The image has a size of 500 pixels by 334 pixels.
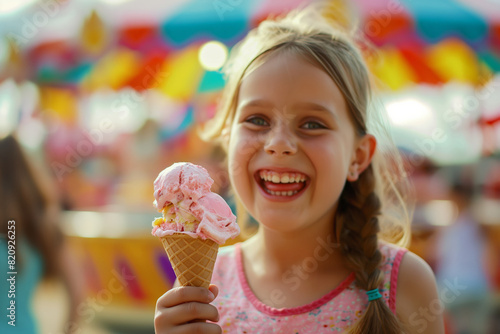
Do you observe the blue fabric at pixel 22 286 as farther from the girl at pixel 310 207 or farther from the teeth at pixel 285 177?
the teeth at pixel 285 177

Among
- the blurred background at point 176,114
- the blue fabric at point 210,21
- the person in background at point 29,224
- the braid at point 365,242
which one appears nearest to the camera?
the braid at point 365,242

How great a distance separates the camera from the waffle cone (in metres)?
1.54

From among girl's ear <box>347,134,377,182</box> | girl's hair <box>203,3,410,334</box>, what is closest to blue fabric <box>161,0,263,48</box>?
girl's hair <box>203,3,410,334</box>

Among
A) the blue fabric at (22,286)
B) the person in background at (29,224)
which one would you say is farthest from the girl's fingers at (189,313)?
the person in background at (29,224)

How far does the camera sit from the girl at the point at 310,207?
172 centimetres

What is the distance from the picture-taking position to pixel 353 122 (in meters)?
1.90

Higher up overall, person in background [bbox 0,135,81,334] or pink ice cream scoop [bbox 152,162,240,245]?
person in background [bbox 0,135,81,334]

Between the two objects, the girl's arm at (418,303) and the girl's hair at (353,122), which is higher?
the girl's hair at (353,122)

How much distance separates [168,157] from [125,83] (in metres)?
1.03

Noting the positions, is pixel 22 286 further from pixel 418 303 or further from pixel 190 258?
pixel 418 303

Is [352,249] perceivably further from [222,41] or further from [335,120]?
[222,41]

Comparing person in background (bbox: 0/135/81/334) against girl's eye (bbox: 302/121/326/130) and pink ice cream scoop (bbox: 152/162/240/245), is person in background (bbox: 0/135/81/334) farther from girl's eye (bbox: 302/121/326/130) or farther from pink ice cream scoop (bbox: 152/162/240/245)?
girl's eye (bbox: 302/121/326/130)

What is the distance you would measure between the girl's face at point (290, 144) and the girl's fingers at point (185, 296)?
1.27 ft

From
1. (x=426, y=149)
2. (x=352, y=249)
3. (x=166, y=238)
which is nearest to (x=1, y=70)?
(x=166, y=238)
